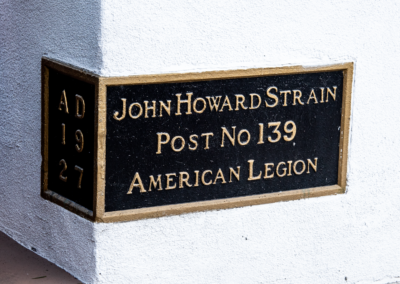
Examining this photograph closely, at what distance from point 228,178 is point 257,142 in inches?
12.3

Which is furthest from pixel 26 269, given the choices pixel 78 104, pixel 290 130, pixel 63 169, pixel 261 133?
pixel 290 130

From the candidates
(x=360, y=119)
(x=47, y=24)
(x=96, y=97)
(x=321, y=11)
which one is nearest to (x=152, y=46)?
(x=96, y=97)

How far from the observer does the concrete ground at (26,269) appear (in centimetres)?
486

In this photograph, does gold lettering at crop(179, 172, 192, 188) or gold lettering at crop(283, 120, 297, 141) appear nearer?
gold lettering at crop(179, 172, 192, 188)

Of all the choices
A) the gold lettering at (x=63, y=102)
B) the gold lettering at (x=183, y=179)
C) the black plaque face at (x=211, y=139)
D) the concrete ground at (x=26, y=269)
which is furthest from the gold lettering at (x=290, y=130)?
the concrete ground at (x=26, y=269)

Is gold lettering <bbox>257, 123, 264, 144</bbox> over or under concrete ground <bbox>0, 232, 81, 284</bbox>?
over

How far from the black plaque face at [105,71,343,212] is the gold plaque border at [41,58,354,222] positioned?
40 millimetres

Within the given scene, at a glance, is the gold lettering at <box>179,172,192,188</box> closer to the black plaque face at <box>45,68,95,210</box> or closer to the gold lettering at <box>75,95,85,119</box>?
the black plaque face at <box>45,68,95,210</box>

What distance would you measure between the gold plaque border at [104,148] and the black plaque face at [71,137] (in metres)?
0.04

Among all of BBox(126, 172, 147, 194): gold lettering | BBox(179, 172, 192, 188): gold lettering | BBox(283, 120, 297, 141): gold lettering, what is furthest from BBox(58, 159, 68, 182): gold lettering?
BBox(283, 120, 297, 141): gold lettering

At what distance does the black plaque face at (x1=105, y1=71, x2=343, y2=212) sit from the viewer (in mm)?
4633

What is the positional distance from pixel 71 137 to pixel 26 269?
96 centimetres

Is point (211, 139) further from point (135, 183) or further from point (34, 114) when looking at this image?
point (34, 114)

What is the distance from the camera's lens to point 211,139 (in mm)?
4883
